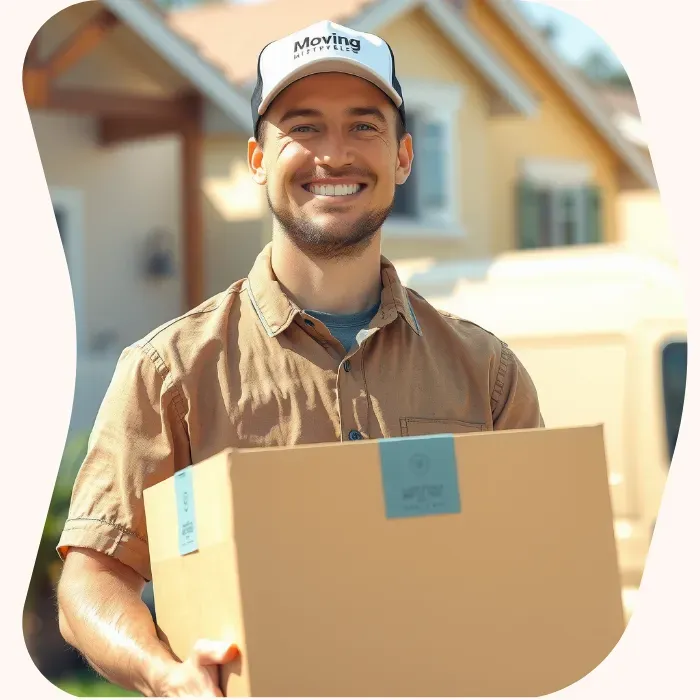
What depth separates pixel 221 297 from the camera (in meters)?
2.78

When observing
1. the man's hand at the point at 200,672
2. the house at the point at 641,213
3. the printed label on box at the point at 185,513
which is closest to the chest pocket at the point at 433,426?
the printed label on box at the point at 185,513

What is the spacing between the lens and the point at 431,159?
14516mm

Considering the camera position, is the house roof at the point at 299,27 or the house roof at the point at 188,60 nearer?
the house roof at the point at 188,60

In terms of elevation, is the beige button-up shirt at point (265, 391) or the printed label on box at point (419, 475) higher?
the beige button-up shirt at point (265, 391)

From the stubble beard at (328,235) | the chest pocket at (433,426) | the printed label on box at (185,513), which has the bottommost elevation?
the printed label on box at (185,513)

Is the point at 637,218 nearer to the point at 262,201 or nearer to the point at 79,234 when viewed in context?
the point at 262,201

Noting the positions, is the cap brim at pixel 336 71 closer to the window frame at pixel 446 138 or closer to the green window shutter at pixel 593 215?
the window frame at pixel 446 138

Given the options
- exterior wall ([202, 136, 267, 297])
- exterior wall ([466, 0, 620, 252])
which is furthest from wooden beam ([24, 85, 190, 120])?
exterior wall ([466, 0, 620, 252])

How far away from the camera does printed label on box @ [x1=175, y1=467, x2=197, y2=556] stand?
2.17 m

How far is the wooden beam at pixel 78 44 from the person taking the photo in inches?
423

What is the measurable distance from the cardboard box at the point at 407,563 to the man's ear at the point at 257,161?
846mm

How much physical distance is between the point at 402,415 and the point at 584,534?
58cm

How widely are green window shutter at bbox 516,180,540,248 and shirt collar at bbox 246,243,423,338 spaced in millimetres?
13230

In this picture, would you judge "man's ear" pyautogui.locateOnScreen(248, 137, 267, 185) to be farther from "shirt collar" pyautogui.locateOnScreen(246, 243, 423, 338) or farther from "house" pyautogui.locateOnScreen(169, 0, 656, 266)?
"house" pyautogui.locateOnScreen(169, 0, 656, 266)
